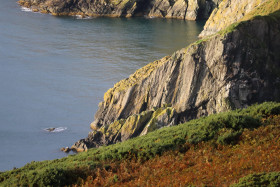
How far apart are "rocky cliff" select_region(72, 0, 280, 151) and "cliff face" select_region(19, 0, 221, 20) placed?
224 feet

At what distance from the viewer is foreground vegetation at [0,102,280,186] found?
16.4 meters

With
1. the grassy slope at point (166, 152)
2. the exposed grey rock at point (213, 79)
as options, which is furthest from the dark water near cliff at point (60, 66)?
the grassy slope at point (166, 152)

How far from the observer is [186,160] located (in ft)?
61.9

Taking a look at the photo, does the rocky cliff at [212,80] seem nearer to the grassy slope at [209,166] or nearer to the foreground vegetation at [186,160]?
the foreground vegetation at [186,160]

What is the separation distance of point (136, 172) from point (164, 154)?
77.4 inches

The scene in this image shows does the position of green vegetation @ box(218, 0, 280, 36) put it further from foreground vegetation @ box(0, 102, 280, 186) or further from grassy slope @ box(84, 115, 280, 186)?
grassy slope @ box(84, 115, 280, 186)

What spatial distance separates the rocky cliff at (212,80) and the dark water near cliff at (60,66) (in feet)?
16.9

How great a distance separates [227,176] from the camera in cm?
1579

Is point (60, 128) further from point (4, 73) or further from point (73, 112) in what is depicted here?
point (4, 73)

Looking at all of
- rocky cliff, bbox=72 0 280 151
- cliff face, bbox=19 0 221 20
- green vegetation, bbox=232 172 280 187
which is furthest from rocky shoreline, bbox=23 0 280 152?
cliff face, bbox=19 0 221 20

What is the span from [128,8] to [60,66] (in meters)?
51.6

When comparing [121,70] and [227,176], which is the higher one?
[227,176]

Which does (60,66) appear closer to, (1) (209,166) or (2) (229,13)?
(2) (229,13)

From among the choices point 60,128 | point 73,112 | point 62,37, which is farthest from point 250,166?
point 62,37
